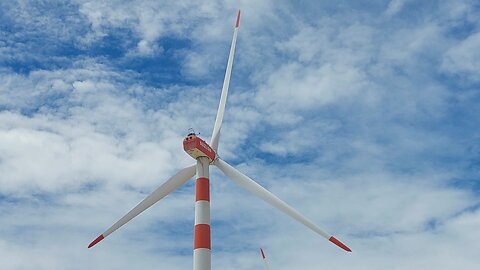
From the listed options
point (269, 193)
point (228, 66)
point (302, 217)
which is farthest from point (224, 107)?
point (302, 217)

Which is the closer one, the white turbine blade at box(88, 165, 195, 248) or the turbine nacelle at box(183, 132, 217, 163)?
the turbine nacelle at box(183, 132, 217, 163)

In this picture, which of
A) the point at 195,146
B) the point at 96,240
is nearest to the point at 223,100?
the point at 195,146

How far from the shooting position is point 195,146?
50.1 meters

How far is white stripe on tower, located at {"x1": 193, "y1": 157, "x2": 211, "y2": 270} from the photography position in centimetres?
4638

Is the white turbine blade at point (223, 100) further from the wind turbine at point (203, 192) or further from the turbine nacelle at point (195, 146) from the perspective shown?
the turbine nacelle at point (195, 146)

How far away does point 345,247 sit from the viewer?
49812 millimetres

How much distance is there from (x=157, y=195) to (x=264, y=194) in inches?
419

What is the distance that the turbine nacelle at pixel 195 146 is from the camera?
1975 inches

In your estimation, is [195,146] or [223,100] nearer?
[195,146]

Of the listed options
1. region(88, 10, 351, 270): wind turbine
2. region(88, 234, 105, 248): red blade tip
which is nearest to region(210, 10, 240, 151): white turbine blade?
region(88, 10, 351, 270): wind turbine

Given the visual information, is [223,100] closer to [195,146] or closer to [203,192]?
[195,146]

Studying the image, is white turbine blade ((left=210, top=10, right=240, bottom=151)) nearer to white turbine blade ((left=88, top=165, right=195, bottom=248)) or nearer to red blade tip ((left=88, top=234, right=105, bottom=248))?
white turbine blade ((left=88, top=165, right=195, bottom=248))

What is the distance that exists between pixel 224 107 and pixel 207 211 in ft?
45.2

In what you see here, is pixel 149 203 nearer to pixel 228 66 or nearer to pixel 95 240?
pixel 95 240
